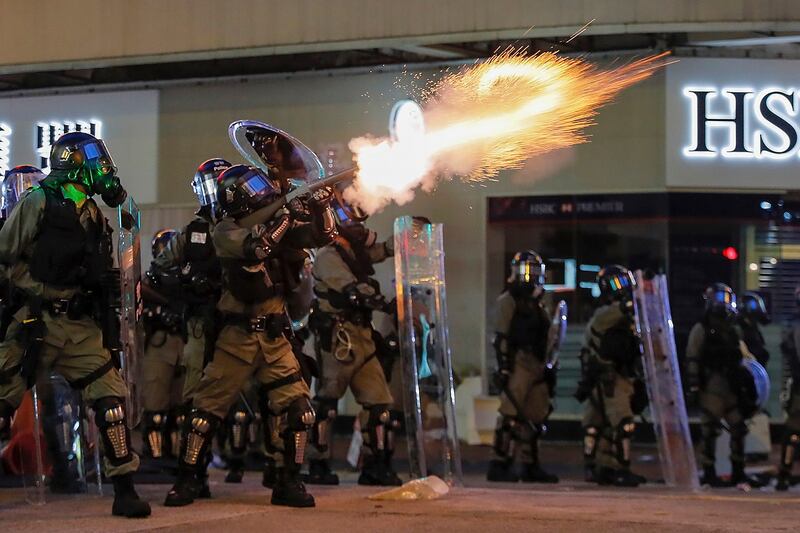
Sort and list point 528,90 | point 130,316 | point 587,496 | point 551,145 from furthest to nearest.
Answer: point 551,145 < point 528,90 < point 587,496 < point 130,316

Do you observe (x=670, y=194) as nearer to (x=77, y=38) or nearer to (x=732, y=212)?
(x=732, y=212)

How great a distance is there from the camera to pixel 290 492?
308 inches

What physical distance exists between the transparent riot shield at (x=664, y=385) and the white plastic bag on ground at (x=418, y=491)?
10.9 feet

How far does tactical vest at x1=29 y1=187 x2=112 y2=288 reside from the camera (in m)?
7.24

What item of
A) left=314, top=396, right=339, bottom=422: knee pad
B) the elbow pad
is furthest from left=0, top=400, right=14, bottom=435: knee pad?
left=314, top=396, right=339, bottom=422: knee pad

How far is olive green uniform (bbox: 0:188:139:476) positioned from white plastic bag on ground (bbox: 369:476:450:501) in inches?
72.2

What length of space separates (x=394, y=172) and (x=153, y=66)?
9080 millimetres

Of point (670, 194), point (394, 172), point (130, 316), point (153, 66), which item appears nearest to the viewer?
point (130, 316)

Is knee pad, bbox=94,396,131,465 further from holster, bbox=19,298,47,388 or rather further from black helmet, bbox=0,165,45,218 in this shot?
black helmet, bbox=0,165,45,218

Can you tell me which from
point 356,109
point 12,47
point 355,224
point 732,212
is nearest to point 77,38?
point 12,47

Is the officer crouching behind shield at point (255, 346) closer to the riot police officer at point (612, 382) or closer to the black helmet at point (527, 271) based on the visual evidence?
the black helmet at point (527, 271)

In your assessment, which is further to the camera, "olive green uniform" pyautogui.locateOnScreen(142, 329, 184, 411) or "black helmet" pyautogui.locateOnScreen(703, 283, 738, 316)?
"black helmet" pyautogui.locateOnScreen(703, 283, 738, 316)

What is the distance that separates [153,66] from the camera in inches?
665

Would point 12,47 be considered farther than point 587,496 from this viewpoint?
Yes
